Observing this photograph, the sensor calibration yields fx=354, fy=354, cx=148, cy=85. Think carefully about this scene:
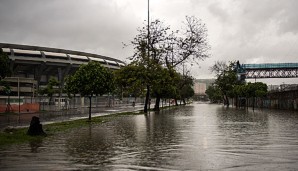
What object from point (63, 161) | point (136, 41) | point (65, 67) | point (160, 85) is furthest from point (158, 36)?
point (65, 67)

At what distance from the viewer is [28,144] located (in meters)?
13.4

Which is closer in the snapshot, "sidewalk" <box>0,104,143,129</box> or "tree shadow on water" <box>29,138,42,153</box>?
"tree shadow on water" <box>29,138,42,153</box>

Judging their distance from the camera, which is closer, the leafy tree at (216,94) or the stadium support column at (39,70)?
the stadium support column at (39,70)

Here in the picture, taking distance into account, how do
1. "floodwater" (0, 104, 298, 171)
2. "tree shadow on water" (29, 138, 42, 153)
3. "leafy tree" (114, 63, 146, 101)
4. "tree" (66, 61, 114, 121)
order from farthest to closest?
"leafy tree" (114, 63, 146, 101), "tree" (66, 61, 114, 121), "tree shadow on water" (29, 138, 42, 153), "floodwater" (0, 104, 298, 171)

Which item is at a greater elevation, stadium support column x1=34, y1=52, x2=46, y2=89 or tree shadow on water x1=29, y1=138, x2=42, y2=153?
stadium support column x1=34, y1=52, x2=46, y2=89

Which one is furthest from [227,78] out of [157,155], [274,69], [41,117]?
[157,155]

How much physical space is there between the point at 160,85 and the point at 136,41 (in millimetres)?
6360

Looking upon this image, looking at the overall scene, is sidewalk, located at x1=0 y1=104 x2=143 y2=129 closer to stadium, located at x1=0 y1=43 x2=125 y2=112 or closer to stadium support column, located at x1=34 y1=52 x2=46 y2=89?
stadium, located at x1=0 y1=43 x2=125 y2=112

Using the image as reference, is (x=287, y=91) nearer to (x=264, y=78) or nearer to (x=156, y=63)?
(x=156, y=63)

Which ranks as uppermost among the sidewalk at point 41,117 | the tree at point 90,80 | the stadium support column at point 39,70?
the stadium support column at point 39,70

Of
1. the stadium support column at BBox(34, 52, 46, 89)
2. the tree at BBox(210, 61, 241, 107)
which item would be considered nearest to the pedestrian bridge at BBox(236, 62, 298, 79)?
the tree at BBox(210, 61, 241, 107)

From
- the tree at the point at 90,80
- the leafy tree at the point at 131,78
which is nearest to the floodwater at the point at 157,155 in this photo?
the tree at the point at 90,80

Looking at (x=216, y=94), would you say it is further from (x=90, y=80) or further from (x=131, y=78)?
(x=90, y=80)

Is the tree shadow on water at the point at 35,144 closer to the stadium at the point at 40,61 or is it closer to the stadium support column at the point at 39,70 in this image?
the stadium at the point at 40,61
